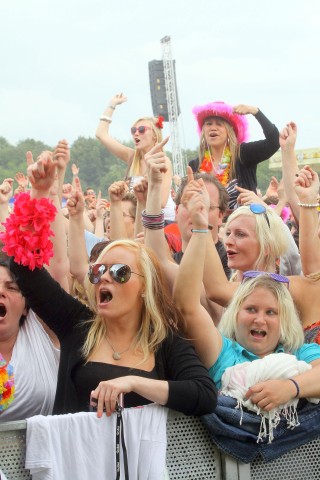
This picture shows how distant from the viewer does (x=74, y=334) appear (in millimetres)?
3029

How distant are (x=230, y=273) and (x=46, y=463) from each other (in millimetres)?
2081

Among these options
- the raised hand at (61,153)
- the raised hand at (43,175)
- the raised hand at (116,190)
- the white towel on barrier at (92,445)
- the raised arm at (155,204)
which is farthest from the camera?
the raised hand at (116,190)

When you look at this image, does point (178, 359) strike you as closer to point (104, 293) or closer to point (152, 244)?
point (104, 293)

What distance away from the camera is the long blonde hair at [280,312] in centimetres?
320

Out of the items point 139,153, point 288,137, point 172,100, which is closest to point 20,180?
point 139,153

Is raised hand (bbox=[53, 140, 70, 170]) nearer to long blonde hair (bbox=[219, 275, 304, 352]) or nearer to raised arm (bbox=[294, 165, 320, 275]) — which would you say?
long blonde hair (bbox=[219, 275, 304, 352])

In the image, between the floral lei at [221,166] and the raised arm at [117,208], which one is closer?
the raised arm at [117,208]

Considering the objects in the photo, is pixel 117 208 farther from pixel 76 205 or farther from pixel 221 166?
pixel 221 166

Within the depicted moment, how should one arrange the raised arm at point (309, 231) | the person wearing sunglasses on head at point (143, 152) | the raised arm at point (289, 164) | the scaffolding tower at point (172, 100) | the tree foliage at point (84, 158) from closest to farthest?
the raised arm at point (309, 231) < the raised arm at point (289, 164) < the person wearing sunglasses on head at point (143, 152) < the scaffolding tower at point (172, 100) < the tree foliage at point (84, 158)

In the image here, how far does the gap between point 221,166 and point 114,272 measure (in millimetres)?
2620

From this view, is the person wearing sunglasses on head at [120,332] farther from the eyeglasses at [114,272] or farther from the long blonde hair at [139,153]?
the long blonde hair at [139,153]

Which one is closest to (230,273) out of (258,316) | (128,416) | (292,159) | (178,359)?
(292,159)

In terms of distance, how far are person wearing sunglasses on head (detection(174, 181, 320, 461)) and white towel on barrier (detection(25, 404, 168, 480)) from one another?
1.00ft

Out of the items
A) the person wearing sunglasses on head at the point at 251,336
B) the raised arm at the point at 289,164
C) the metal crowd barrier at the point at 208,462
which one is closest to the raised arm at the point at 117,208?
the raised arm at the point at 289,164
